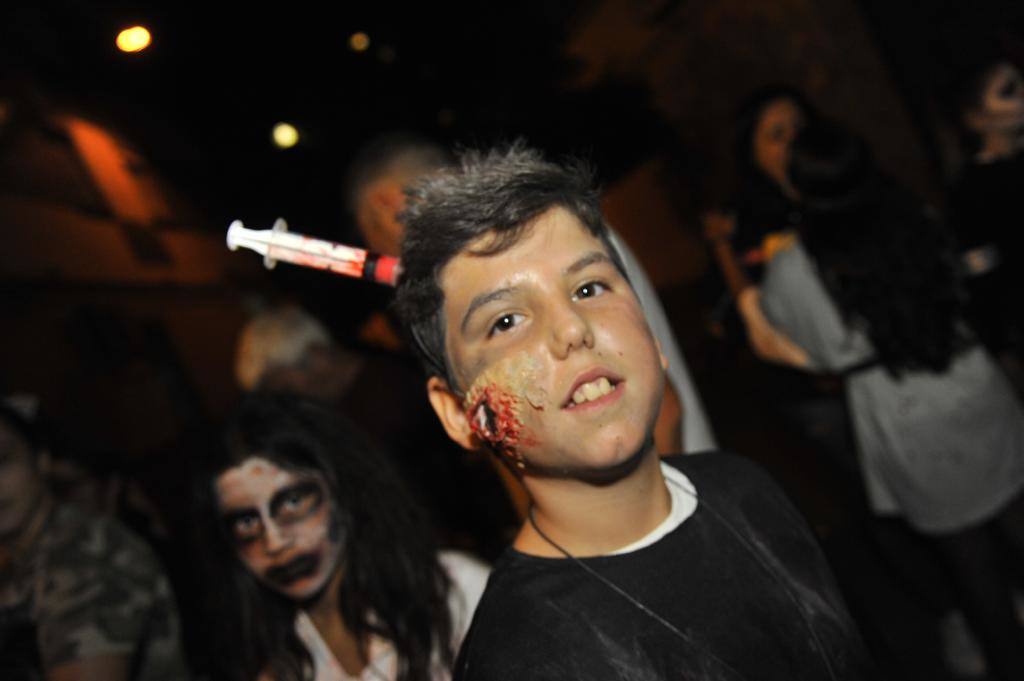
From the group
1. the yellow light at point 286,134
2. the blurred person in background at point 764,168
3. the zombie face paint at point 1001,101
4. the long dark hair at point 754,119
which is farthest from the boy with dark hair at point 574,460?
the yellow light at point 286,134

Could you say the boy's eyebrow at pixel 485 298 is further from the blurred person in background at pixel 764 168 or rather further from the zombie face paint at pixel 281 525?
the blurred person in background at pixel 764 168

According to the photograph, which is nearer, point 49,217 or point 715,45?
point 715,45

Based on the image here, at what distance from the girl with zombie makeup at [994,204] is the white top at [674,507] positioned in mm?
1953

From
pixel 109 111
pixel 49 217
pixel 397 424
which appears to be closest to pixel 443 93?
pixel 397 424

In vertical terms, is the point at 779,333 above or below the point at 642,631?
above

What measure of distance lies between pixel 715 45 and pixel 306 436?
18.6 feet

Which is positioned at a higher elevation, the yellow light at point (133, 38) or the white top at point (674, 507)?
the yellow light at point (133, 38)

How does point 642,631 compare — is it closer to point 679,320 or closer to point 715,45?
point 715,45

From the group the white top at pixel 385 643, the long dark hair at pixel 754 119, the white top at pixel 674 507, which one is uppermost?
the long dark hair at pixel 754 119

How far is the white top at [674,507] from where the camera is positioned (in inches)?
46.6

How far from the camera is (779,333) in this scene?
2525 millimetres

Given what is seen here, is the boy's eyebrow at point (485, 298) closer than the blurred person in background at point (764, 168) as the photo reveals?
Yes

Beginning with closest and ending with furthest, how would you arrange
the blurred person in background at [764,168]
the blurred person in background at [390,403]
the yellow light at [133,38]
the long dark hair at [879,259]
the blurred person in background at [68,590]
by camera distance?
the yellow light at [133,38] → the blurred person in background at [68,590] → the long dark hair at [879,259] → the blurred person in background at [764,168] → the blurred person in background at [390,403]

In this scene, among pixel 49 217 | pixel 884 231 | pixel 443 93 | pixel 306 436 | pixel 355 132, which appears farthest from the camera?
pixel 49 217
